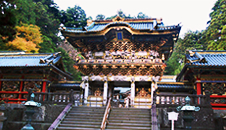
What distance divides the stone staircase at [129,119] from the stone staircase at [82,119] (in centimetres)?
83

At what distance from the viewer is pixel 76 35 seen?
17.9 meters

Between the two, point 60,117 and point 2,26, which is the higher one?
point 2,26

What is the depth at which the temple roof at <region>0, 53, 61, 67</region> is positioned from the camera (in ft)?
56.4

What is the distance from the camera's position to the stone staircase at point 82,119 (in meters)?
11.2

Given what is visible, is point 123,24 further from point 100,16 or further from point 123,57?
point 100,16

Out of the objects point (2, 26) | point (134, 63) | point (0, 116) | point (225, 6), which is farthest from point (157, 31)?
point (225, 6)

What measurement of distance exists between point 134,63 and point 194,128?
739cm

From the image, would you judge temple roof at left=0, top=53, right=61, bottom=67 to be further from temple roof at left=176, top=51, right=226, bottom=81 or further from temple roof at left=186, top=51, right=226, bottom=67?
temple roof at left=186, top=51, right=226, bottom=67

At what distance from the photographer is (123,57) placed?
59.5 feet

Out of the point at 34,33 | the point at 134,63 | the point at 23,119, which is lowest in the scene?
the point at 23,119

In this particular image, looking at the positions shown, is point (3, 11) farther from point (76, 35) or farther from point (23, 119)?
point (76, 35)

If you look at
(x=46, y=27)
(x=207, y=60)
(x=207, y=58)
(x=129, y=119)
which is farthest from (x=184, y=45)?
(x=129, y=119)

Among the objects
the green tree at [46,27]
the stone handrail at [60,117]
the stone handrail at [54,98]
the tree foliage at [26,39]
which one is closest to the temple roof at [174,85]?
the stone handrail at [54,98]

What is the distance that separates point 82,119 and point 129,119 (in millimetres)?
3071
